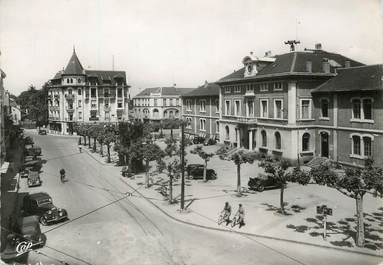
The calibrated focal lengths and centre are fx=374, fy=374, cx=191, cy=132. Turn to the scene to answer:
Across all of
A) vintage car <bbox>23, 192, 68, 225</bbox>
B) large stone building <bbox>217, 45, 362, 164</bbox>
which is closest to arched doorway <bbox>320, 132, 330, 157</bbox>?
large stone building <bbox>217, 45, 362, 164</bbox>

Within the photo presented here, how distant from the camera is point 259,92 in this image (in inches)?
1896

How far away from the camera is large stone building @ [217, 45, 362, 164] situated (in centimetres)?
4241

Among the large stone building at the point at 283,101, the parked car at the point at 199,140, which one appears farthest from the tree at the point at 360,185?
the parked car at the point at 199,140

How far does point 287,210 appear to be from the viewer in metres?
26.4

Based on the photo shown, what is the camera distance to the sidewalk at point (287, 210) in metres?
20.9

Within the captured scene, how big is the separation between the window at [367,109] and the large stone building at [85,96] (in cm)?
6294

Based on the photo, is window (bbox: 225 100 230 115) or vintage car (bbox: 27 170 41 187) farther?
window (bbox: 225 100 230 115)

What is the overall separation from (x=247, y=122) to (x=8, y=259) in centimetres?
3641

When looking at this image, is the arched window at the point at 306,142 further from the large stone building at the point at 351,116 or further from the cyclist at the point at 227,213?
the cyclist at the point at 227,213

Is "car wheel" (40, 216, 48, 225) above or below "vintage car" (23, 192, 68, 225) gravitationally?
below

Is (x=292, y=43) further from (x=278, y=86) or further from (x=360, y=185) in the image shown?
(x=360, y=185)

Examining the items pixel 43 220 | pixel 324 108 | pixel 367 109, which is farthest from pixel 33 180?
pixel 367 109

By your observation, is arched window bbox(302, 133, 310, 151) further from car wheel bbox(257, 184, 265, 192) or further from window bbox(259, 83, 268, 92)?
car wheel bbox(257, 184, 265, 192)

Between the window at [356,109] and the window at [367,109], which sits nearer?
the window at [367,109]
